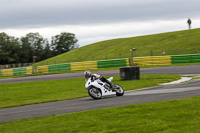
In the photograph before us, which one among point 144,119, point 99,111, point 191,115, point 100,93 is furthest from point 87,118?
point 100,93

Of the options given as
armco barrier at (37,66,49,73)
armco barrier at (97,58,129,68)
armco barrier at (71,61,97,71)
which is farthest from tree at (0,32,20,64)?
armco barrier at (97,58,129,68)

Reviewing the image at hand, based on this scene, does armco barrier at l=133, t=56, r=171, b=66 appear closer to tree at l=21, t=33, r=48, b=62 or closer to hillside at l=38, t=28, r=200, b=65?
hillside at l=38, t=28, r=200, b=65

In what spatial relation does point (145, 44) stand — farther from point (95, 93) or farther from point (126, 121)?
point (126, 121)

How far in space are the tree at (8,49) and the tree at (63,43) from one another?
26221 millimetres

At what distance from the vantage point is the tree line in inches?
4358

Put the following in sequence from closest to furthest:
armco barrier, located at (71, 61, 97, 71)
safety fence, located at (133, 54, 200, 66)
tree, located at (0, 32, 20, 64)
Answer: safety fence, located at (133, 54, 200, 66) → armco barrier, located at (71, 61, 97, 71) → tree, located at (0, 32, 20, 64)

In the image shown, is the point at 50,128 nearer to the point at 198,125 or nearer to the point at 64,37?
the point at 198,125

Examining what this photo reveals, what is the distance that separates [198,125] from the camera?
778 centimetres

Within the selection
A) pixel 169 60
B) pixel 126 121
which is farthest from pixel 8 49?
pixel 126 121

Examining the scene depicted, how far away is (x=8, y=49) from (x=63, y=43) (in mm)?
35559

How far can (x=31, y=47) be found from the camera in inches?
4951

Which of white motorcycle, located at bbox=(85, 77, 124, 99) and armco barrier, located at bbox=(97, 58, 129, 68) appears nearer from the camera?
white motorcycle, located at bbox=(85, 77, 124, 99)

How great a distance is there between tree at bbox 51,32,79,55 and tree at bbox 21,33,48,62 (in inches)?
327

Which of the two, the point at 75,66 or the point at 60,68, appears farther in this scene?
the point at 60,68
